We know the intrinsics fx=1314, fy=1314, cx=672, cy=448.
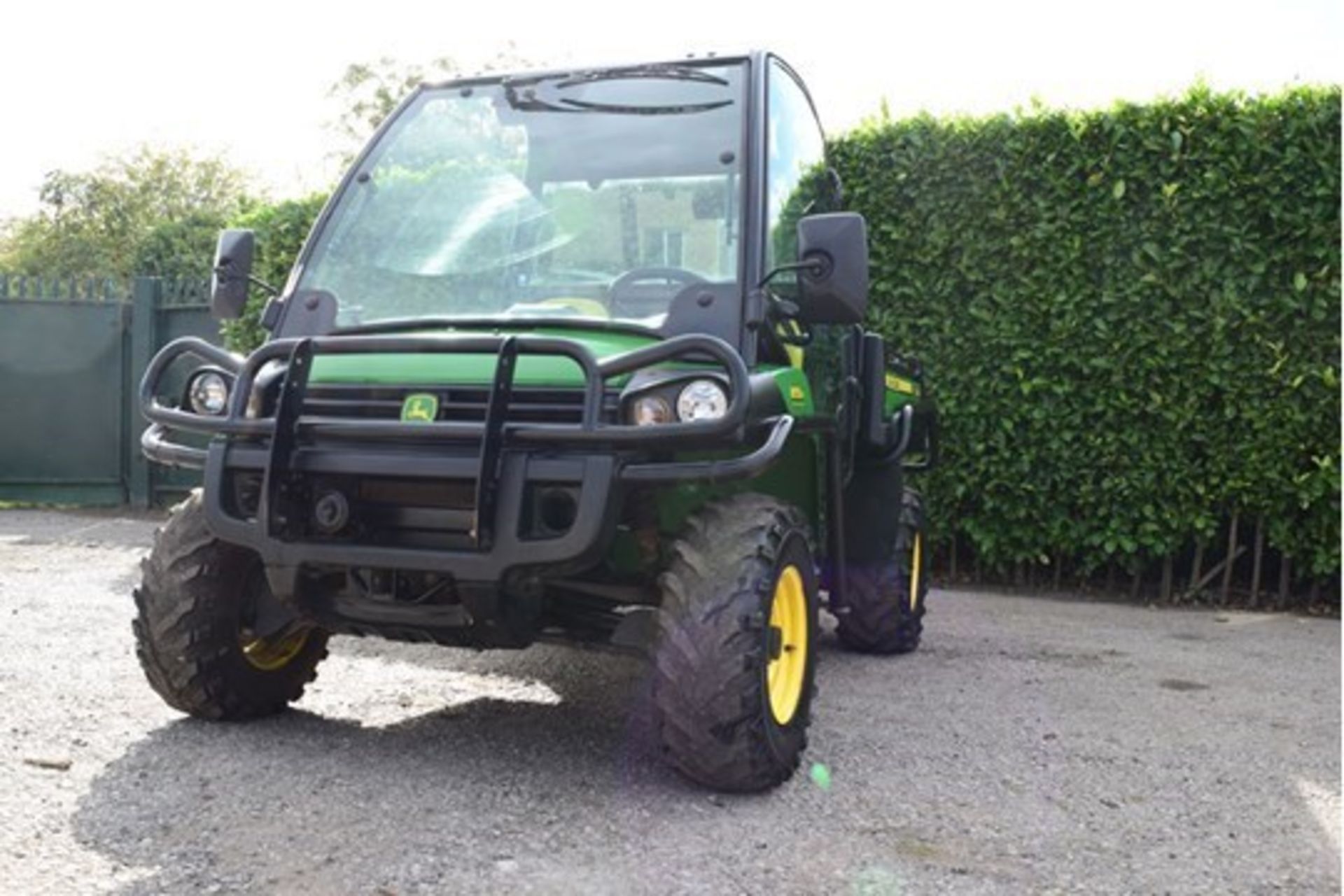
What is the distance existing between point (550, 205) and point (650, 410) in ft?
3.76

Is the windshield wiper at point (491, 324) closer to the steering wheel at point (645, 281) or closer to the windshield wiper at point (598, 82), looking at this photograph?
the steering wheel at point (645, 281)

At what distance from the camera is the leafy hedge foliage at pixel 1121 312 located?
25.4 ft

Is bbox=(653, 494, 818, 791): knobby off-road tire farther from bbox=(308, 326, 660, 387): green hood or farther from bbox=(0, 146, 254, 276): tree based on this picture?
bbox=(0, 146, 254, 276): tree

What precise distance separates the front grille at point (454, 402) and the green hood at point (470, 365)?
0.08ft

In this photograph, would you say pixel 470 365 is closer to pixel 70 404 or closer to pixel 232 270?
pixel 232 270

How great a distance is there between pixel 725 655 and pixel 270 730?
1.69 m

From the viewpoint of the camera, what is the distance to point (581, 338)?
398cm

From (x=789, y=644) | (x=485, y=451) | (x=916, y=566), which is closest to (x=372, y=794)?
(x=485, y=451)

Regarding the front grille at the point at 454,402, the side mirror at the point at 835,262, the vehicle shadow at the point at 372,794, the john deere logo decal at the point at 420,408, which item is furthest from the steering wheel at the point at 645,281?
the vehicle shadow at the point at 372,794

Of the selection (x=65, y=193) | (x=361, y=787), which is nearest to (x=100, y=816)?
(x=361, y=787)

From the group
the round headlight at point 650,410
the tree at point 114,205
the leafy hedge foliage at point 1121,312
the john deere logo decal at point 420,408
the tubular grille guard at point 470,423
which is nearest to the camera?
the tubular grille guard at point 470,423

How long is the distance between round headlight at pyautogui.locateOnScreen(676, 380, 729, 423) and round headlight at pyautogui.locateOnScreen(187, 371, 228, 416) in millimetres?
1500

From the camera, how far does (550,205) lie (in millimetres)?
4484

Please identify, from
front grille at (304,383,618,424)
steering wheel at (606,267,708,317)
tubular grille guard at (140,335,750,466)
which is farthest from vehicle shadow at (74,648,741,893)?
steering wheel at (606,267,708,317)
